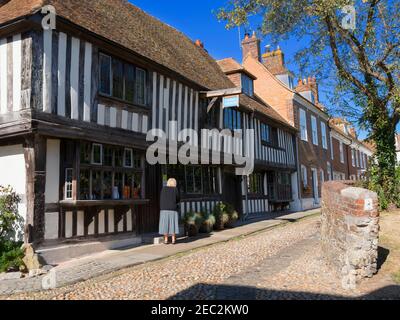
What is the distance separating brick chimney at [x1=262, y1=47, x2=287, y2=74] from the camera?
21.5 metres

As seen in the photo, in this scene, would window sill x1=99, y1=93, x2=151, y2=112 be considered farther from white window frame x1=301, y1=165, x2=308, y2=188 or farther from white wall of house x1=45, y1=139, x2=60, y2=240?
white window frame x1=301, y1=165, x2=308, y2=188

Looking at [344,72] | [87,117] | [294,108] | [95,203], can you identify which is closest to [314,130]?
[294,108]

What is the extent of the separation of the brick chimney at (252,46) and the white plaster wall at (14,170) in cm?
1661

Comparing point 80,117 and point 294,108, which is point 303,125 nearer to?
point 294,108

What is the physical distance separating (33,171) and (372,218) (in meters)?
5.27

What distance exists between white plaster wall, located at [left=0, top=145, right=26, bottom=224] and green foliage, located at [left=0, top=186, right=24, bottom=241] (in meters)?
0.09

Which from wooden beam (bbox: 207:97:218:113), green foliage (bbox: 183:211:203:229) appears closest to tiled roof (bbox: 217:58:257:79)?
wooden beam (bbox: 207:97:218:113)

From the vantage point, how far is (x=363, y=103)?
35.4 ft

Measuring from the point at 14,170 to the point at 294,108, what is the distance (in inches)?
645

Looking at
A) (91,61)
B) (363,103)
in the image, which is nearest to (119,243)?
(91,61)

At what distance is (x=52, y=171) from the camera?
22.0ft
